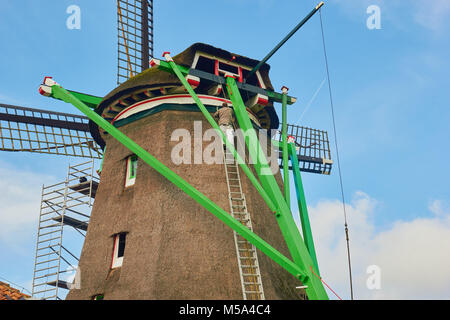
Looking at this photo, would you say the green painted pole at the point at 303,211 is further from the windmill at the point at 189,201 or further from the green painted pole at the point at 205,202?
the green painted pole at the point at 205,202

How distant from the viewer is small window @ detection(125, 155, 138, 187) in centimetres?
1310

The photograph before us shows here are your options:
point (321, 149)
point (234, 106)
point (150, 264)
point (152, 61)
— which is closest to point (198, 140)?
point (234, 106)

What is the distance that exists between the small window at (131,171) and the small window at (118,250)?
1.50m

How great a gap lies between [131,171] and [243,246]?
4014 millimetres

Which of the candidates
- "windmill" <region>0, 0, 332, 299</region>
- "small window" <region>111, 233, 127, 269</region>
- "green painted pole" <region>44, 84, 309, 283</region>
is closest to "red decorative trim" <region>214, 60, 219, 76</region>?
"windmill" <region>0, 0, 332, 299</region>

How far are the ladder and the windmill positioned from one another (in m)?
0.03

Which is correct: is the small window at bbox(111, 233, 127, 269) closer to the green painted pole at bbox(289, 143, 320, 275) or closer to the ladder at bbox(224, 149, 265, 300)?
the ladder at bbox(224, 149, 265, 300)

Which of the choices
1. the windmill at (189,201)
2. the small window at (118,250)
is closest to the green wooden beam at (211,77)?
the windmill at (189,201)

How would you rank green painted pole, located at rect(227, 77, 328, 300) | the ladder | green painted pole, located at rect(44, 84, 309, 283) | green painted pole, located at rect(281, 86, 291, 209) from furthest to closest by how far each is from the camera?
green painted pole, located at rect(281, 86, 291, 209)
the ladder
green painted pole, located at rect(44, 84, 309, 283)
green painted pole, located at rect(227, 77, 328, 300)

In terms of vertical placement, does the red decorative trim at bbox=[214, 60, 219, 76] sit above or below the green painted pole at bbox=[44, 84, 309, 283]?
above

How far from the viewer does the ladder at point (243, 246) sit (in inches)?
405

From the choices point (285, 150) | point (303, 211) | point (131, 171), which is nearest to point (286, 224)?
point (285, 150)

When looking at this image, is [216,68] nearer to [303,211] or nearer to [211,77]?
[211,77]

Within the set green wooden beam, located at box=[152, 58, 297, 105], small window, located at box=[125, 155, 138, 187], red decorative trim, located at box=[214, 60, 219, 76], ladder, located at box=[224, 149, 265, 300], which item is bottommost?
ladder, located at box=[224, 149, 265, 300]
